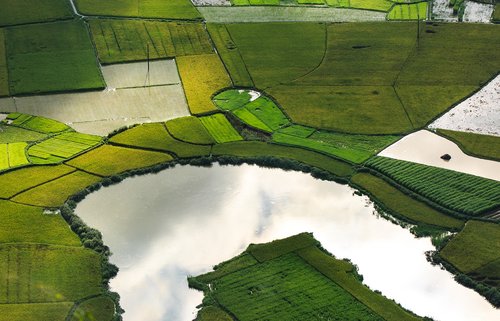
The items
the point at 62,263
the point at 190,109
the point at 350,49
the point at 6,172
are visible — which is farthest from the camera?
the point at 350,49

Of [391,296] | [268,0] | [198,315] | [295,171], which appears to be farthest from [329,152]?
[268,0]

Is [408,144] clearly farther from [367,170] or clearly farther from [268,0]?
[268,0]

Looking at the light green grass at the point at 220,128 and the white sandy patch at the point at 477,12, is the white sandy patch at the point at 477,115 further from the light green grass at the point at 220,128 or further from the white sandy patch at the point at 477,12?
the white sandy patch at the point at 477,12

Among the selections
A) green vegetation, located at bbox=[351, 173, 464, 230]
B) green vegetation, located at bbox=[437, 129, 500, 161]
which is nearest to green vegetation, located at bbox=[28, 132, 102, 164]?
green vegetation, located at bbox=[351, 173, 464, 230]

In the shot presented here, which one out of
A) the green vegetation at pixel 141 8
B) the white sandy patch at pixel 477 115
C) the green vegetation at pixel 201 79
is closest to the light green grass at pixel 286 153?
the green vegetation at pixel 201 79

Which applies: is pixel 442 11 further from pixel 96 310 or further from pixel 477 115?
pixel 96 310

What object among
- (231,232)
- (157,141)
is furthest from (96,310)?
(157,141)
